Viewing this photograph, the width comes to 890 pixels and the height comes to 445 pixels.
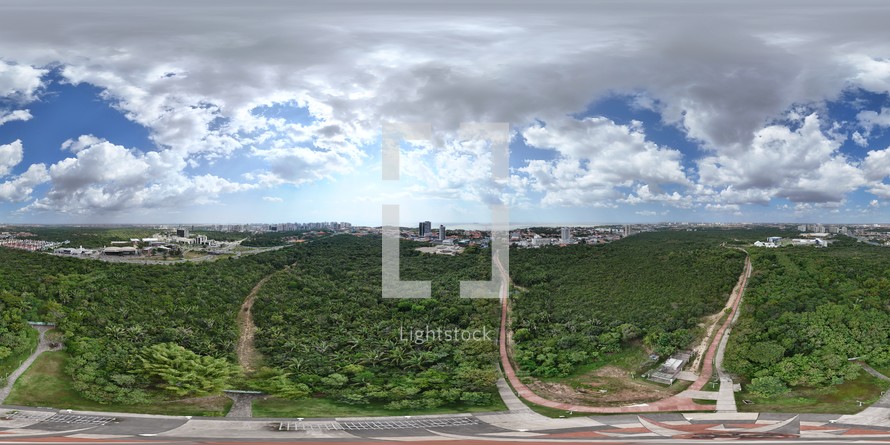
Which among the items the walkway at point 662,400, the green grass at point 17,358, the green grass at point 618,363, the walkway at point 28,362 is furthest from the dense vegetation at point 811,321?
the green grass at point 17,358

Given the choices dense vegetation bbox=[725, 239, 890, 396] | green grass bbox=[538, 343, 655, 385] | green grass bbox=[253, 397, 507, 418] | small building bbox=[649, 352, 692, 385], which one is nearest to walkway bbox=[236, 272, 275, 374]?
green grass bbox=[253, 397, 507, 418]

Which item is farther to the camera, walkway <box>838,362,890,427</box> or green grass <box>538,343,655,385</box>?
green grass <box>538,343,655,385</box>

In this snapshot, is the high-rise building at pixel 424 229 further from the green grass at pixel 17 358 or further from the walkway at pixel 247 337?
the green grass at pixel 17 358

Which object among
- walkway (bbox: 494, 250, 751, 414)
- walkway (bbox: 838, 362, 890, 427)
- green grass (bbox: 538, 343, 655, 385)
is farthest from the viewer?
green grass (bbox: 538, 343, 655, 385)

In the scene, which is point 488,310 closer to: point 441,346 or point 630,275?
point 441,346

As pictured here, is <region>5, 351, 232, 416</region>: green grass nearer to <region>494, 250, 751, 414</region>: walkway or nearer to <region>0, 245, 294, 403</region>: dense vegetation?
<region>0, 245, 294, 403</region>: dense vegetation

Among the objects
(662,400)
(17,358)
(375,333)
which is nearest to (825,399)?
(662,400)

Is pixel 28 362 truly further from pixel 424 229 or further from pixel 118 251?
pixel 424 229
